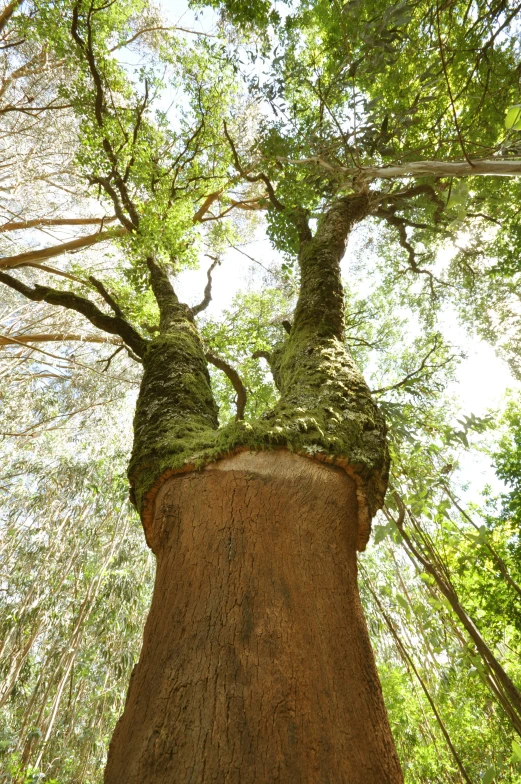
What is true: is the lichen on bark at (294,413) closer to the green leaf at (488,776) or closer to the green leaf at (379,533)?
the green leaf at (379,533)

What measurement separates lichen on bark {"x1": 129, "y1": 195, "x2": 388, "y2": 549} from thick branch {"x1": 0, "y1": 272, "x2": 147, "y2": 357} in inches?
11.0

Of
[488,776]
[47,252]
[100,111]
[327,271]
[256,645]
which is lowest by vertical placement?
[488,776]

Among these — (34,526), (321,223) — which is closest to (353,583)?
(321,223)

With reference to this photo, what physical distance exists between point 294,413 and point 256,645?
99cm

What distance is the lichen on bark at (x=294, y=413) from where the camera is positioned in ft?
5.87

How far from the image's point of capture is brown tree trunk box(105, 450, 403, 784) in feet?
3.23

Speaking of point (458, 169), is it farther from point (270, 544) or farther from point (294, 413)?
point (270, 544)

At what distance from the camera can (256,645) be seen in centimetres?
116

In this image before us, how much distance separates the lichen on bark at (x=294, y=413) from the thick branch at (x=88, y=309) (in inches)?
11.0

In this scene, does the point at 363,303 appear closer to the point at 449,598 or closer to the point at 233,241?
the point at 233,241

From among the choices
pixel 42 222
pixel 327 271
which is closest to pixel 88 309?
pixel 327 271

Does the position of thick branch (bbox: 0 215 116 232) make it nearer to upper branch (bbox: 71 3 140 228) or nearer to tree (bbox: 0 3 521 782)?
upper branch (bbox: 71 3 140 228)

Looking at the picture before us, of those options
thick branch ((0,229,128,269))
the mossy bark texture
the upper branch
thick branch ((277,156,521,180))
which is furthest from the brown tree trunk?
thick branch ((0,229,128,269))

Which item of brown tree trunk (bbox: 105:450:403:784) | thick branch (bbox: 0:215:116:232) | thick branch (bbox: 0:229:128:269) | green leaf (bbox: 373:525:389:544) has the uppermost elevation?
thick branch (bbox: 0:215:116:232)
